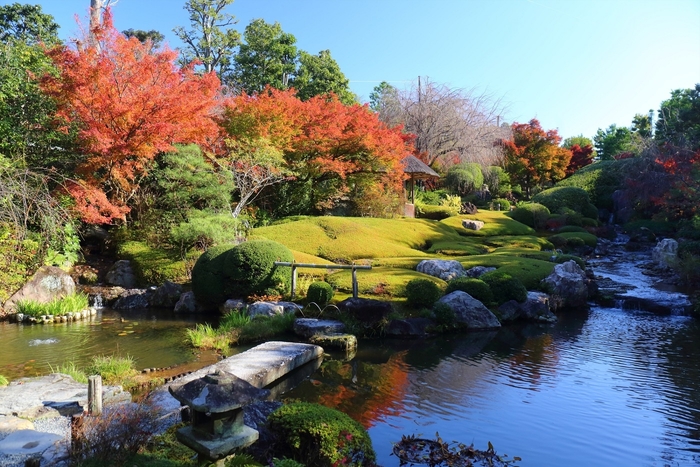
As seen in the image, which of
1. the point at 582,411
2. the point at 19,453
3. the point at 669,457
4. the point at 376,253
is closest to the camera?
the point at 19,453

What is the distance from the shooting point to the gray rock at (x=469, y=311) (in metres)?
10.9

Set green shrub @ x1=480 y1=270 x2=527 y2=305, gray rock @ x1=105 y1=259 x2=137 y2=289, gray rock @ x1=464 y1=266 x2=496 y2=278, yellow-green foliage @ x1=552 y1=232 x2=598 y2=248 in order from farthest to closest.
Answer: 1. yellow-green foliage @ x1=552 y1=232 x2=598 y2=248
2. gray rock @ x1=464 y1=266 x2=496 y2=278
3. gray rock @ x1=105 y1=259 x2=137 y2=289
4. green shrub @ x1=480 y1=270 x2=527 y2=305

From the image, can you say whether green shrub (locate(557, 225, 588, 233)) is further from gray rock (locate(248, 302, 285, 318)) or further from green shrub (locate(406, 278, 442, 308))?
gray rock (locate(248, 302, 285, 318))

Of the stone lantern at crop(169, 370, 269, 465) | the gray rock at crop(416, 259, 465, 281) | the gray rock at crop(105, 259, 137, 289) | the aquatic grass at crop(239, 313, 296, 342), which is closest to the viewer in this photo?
the stone lantern at crop(169, 370, 269, 465)

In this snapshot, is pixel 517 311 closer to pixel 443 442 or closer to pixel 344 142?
pixel 443 442

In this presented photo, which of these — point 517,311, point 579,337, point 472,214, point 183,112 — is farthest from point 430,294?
point 472,214

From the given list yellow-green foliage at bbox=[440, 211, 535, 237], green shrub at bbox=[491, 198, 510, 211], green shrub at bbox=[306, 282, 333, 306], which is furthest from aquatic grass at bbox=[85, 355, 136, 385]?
green shrub at bbox=[491, 198, 510, 211]

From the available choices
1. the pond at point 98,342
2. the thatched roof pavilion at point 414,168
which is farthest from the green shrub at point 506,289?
the thatched roof pavilion at point 414,168

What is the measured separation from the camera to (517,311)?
38.9 ft

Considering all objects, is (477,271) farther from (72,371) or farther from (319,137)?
(72,371)

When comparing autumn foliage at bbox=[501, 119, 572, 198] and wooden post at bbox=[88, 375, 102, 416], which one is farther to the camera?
autumn foliage at bbox=[501, 119, 572, 198]

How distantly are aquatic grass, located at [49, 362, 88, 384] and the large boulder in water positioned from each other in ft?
16.6

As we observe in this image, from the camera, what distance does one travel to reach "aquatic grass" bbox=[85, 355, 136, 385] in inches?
261

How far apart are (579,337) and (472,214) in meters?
15.7
